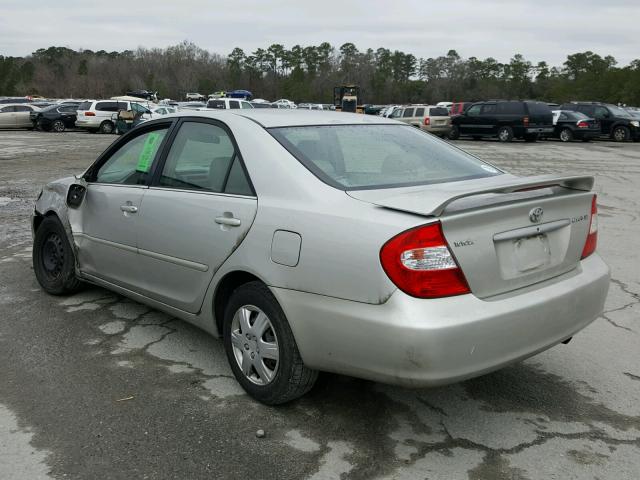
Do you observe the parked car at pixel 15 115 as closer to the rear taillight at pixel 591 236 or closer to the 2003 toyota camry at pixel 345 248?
the 2003 toyota camry at pixel 345 248

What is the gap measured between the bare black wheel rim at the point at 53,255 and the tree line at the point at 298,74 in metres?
92.5

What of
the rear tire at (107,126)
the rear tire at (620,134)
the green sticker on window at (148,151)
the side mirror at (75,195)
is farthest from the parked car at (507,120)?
the green sticker on window at (148,151)

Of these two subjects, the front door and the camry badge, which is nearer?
the camry badge

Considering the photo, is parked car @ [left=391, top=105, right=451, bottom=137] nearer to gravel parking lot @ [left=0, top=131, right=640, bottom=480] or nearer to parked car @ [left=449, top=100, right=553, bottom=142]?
parked car @ [left=449, top=100, right=553, bottom=142]

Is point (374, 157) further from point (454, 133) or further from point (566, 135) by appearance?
point (454, 133)

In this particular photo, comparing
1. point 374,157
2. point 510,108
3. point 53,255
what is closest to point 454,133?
point 510,108

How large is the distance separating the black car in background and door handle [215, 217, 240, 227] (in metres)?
32.7

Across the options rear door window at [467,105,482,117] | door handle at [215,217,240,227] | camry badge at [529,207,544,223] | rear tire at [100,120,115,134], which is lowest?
rear tire at [100,120,115,134]

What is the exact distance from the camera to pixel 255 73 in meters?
147

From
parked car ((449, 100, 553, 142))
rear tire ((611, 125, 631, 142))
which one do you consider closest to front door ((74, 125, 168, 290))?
parked car ((449, 100, 553, 142))

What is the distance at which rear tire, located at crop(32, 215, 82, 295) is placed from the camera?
493cm

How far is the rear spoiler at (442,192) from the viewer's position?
2.70 metres

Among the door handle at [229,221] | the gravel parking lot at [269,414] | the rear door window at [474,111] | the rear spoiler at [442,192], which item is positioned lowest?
the gravel parking lot at [269,414]

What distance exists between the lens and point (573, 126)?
89.9ft
